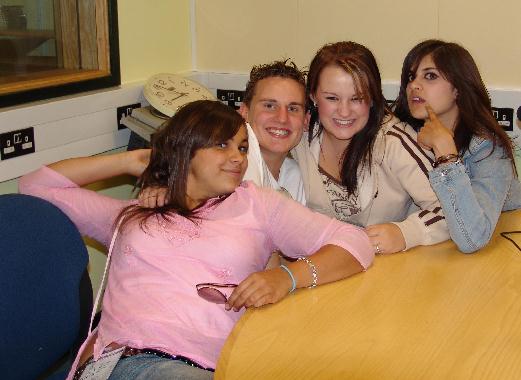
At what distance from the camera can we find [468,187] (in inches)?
68.2

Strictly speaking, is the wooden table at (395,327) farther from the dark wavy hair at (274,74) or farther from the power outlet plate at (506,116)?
the power outlet plate at (506,116)

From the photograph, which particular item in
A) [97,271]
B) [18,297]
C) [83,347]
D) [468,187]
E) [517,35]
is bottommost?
[97,271]

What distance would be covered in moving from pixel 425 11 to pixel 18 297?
1.87m

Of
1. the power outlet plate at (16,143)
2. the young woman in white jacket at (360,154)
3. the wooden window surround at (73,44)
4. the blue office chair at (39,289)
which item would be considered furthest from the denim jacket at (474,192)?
the wooden window surround at (73,44)

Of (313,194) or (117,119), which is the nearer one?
(313,194)

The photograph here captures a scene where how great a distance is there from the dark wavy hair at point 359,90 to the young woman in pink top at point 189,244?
344mm

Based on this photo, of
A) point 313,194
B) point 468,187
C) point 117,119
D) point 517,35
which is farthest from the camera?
point 117,119

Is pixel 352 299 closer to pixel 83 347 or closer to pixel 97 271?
pixel 83 347

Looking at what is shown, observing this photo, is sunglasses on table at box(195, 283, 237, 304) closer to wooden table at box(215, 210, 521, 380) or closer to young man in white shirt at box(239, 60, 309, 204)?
wooden table at box(215, 210, 521, 380)

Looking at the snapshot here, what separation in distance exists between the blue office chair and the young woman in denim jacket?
2.96ft

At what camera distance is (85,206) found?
1.78 meters

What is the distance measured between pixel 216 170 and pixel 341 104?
0.46 m

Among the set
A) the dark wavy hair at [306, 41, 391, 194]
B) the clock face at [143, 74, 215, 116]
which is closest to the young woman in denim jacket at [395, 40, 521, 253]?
the dark wavy hair at [306, 41, 391, 194]

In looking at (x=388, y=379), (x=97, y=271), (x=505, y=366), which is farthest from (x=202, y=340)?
(x=97, y=271)
